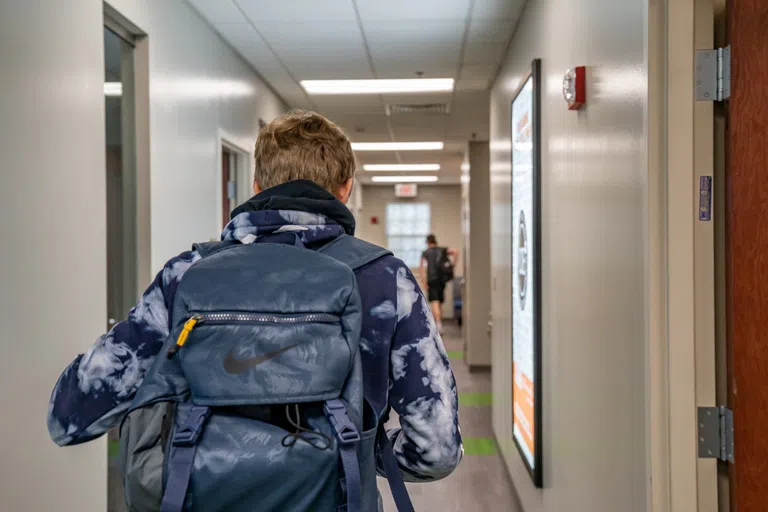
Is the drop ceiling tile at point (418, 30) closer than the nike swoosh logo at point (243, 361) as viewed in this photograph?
No

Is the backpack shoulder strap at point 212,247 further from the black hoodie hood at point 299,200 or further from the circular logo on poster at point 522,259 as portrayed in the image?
the circular logo on poster at point 522,259

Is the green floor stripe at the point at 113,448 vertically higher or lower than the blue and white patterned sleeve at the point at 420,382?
lower

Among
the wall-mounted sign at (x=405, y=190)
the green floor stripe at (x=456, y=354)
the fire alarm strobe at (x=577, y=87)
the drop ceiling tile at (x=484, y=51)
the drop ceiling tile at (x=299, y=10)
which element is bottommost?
the green floor stripe at (x=456, y=354)

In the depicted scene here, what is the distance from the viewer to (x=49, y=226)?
7.03ft

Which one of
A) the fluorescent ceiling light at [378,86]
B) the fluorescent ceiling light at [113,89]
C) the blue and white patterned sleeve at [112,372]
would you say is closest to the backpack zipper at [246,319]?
the blue and white patterned sleeve at [112,372]

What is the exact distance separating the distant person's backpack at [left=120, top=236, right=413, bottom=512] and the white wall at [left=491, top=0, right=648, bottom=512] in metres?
0.89

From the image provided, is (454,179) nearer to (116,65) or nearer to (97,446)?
(116,65)

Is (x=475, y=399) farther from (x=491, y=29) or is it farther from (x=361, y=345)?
Result: (x=361, y=345)

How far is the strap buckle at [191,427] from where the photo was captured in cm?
90

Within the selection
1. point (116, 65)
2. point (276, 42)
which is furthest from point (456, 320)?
point (116, 65)

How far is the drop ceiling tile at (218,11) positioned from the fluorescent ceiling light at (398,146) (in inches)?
184

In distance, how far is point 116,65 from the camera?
3131mm

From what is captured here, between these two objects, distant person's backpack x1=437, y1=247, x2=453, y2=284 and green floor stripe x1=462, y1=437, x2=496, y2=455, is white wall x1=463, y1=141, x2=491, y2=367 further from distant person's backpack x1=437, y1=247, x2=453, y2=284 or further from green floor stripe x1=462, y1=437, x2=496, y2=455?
green floor stripe x1=462, y1=437, x2=496, y2=455

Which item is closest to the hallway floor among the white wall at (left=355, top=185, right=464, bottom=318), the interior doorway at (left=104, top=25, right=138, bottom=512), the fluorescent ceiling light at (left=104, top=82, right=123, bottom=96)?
the interior doorway at (left=104, top=25, right=138, bottom=512)
